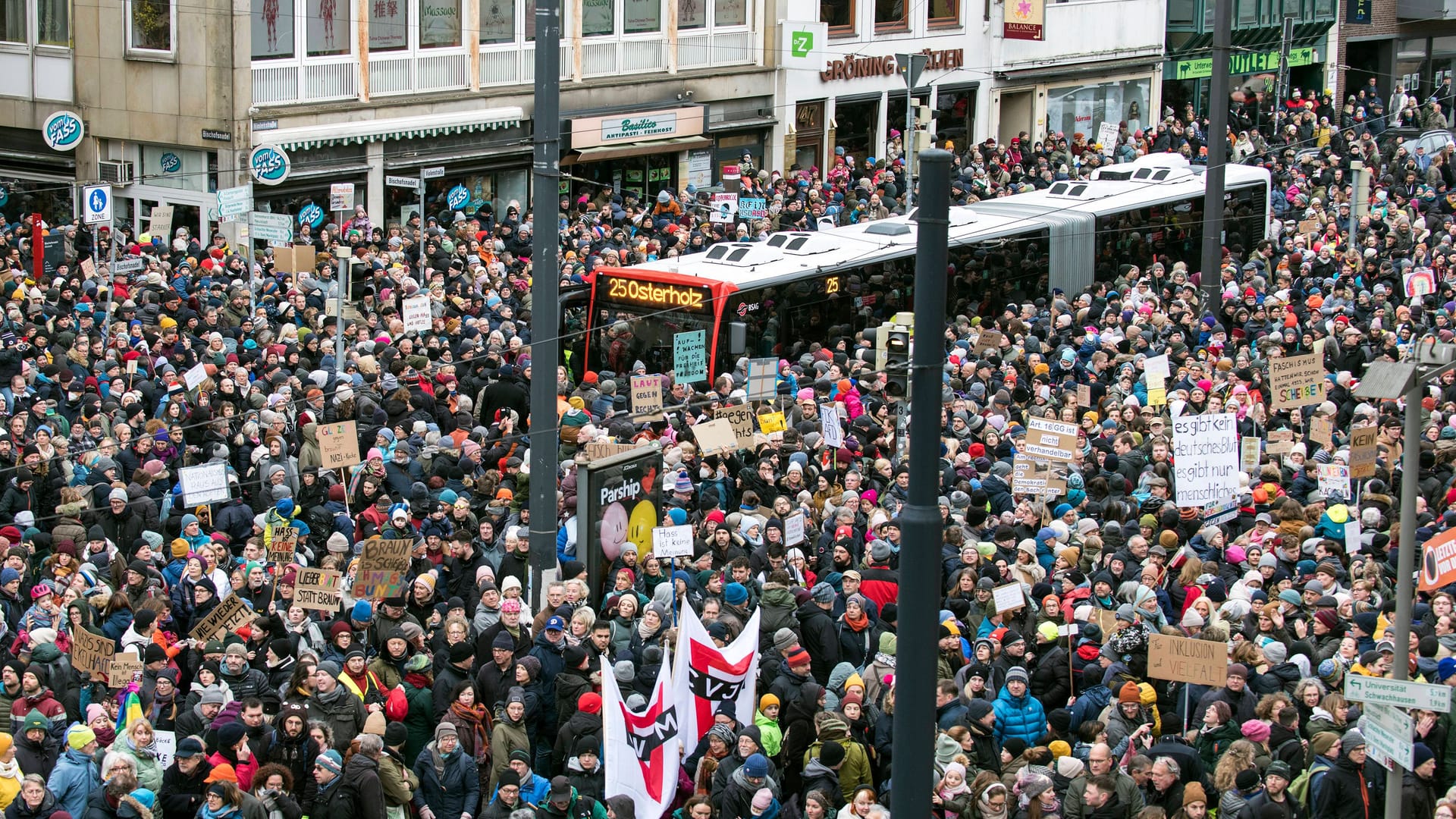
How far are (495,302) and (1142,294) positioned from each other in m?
8.31

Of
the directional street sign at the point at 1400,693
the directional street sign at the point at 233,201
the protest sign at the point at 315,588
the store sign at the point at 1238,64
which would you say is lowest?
the protest sign at the point at 315,588

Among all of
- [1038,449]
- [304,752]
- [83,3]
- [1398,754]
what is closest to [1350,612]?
[1398,754]

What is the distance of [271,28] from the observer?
29.7 m

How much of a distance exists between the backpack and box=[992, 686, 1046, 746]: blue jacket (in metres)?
1.52

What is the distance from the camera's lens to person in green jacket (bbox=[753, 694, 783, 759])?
1150cm

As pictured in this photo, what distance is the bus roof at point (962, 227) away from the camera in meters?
23.0

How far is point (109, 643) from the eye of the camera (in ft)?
37.7

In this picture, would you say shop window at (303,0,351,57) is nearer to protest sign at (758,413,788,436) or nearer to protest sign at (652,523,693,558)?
protest sign at (758,413,788,436)

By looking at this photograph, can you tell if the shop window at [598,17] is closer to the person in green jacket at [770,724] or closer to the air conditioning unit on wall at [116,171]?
the air conditioning unit on wall at [116,171]

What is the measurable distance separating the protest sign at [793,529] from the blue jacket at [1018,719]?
134 inches

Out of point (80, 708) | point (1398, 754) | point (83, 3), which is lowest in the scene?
point (80, 708)

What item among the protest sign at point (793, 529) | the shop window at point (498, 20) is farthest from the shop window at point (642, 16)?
the protest sign at point (793, 529)

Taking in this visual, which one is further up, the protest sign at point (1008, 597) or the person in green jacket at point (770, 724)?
the protest sign at point (1008, 597)

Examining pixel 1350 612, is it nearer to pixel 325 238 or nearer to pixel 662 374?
pixel 662 374
